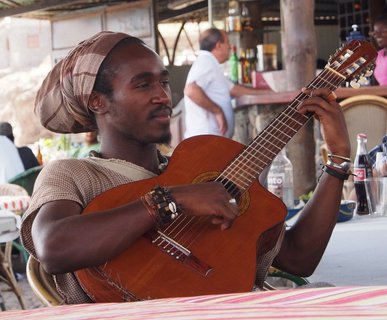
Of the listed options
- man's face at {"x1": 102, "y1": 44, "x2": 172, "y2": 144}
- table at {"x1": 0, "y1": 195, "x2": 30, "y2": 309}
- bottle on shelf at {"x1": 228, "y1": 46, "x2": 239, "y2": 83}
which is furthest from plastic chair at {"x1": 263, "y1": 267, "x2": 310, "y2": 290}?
bottle on shelf at {"x1": 228, "y1": 46, "x2": 239, "y2": 83}

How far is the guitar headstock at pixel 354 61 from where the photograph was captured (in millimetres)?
2297

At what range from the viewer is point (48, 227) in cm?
194

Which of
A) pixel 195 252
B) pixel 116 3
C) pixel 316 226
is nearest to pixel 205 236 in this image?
pixel 195 252

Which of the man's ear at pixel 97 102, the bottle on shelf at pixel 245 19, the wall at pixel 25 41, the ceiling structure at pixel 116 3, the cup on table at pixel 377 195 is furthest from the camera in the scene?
the wall at pixel 25 41

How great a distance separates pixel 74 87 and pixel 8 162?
20.4 feet

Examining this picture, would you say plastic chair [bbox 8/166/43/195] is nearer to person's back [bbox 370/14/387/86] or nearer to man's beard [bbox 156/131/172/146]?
person's back [bbox 370/14/387/86]

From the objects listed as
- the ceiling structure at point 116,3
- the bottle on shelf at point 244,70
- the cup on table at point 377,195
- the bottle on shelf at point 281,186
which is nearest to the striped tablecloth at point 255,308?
the cup on table at point 377,195

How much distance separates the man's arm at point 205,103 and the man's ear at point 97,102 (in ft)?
17.0

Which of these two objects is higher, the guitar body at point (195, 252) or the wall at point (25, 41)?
the wall at point (25, 41)

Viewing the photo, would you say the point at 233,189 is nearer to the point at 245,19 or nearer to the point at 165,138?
the point at 165,138

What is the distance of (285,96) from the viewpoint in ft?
22.6

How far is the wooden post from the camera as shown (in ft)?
22.7

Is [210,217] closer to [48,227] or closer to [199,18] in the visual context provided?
[48,227]

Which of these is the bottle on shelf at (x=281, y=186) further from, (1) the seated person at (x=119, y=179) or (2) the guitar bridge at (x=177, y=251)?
(2) the guitar bridge at (x=177, y=251)
